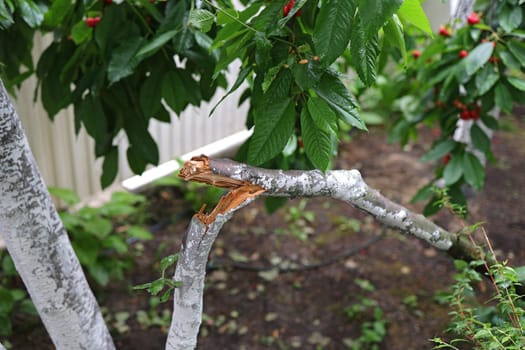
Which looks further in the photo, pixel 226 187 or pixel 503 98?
pixel 503 98

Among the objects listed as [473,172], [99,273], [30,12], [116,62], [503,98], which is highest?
[30,12]

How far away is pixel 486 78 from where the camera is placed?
1.68 meters

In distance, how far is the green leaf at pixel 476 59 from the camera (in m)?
1.62

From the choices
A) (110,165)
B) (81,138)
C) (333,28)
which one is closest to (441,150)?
(110,165)

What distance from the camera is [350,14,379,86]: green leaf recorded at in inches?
31.8

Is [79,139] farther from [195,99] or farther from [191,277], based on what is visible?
[191,277]

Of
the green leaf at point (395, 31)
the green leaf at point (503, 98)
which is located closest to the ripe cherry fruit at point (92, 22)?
the green leaf at point (395, 31)

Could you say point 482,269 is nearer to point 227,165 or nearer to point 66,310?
point 227,165

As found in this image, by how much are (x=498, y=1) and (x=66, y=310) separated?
1.52 meters

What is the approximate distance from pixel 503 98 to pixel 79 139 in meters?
1.78

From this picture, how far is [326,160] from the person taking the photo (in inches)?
38.1

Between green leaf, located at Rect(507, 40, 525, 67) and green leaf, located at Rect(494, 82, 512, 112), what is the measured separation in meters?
0.09

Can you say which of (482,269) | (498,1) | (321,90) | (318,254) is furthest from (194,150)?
(321,90)

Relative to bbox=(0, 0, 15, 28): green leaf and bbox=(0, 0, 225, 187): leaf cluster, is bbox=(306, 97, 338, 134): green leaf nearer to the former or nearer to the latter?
bbox=(0, 0, 225, 187): leaf cluster
